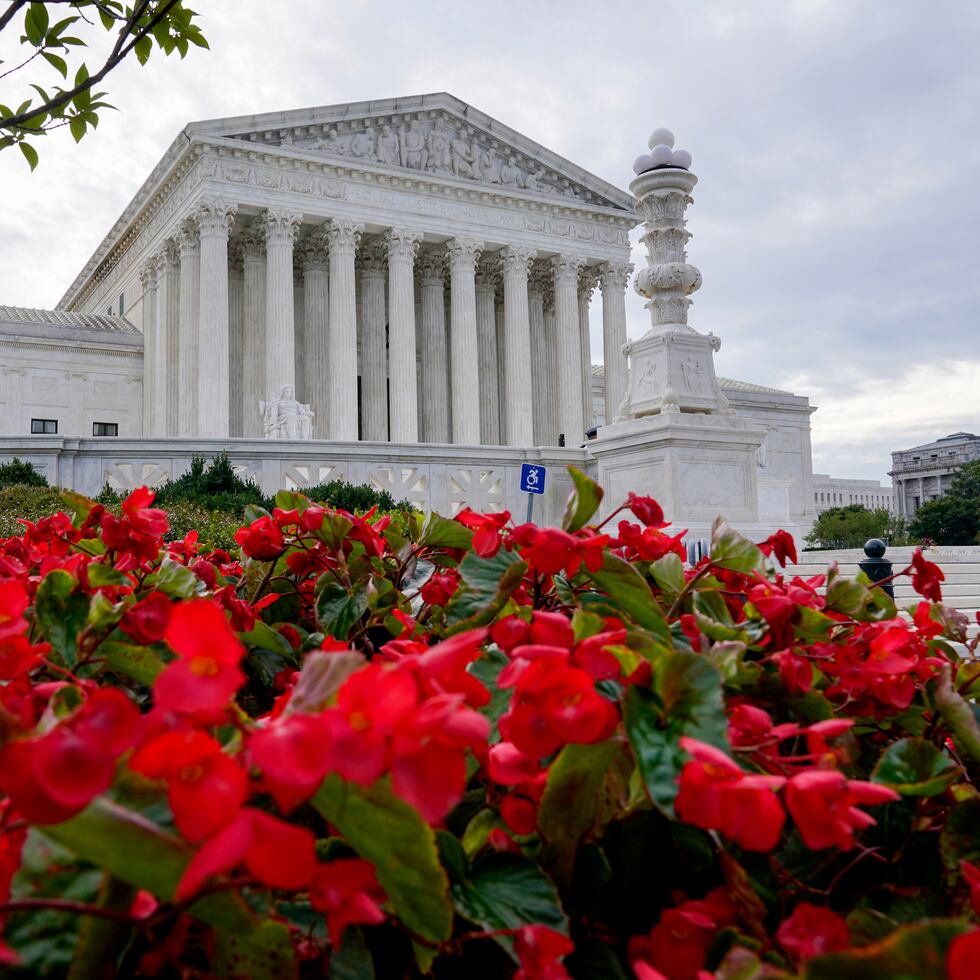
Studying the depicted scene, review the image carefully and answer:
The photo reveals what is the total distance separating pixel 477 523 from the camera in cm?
226

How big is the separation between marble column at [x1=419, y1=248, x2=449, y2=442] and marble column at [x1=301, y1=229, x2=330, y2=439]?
17.1ft

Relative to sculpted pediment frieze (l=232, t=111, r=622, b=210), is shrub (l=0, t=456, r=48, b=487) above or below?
below

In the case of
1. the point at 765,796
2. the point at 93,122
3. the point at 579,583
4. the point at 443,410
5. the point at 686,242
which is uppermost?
the point at 443,410

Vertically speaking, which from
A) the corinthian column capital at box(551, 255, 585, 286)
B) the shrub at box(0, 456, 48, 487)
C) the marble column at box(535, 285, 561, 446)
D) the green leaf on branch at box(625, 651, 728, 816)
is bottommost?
the green leaf on branch at box(625, 651, 728, 816)

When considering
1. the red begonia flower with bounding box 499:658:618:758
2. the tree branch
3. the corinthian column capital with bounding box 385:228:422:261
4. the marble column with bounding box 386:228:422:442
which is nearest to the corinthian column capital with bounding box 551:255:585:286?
the marble column with bounding box 386:228:422:442

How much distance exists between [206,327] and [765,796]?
39248 mm

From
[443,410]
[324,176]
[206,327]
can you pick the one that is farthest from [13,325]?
[443,410]

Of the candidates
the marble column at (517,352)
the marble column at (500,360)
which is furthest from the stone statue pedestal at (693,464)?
the marble column at (500,360)

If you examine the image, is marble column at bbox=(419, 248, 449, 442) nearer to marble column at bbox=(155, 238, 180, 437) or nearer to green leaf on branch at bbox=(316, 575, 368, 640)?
marble column at bbox=(155, 238, 180, 437)

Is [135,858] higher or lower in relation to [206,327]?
lower

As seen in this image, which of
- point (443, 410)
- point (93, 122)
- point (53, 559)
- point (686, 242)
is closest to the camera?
point (53, 559)

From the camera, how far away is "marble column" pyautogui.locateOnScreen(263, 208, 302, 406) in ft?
123

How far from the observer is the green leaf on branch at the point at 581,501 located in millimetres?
1599

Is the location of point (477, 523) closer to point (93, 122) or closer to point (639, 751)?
point (639, 751)
